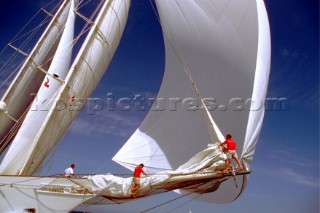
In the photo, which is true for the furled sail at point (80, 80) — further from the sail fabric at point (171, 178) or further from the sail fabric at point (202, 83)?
the sail fabric at point (171, 178)

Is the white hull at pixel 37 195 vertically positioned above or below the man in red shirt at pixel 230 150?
below

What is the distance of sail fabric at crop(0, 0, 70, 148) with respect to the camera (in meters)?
15.0

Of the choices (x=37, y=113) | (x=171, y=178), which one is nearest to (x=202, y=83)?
(x=171, y=178)

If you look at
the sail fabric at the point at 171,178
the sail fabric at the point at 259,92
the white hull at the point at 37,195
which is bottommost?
the white hull at the point at 37,195

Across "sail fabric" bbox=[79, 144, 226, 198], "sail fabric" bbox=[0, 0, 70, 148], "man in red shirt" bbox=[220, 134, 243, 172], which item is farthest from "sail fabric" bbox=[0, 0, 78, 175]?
"man in red shirt" bbox=[220, 134, 243, 172]

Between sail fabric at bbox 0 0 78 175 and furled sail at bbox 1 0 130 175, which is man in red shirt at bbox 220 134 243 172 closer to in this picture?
furled sail at bbox 1 0 130 175

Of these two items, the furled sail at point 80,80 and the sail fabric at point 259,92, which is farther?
the furled sail at point 80,80

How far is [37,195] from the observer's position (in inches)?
389

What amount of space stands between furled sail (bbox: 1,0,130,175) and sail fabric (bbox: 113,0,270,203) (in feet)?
8.12

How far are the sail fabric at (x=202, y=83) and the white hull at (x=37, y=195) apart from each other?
11.3ft

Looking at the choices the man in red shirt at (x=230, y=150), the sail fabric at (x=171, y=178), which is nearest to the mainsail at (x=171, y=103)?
the sail fabric at (x=171, y=178)

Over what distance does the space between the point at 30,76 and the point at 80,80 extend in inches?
158

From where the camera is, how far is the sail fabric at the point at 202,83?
10.4 m

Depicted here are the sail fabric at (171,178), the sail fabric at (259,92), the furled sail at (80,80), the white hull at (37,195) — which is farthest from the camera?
the furled sail at (80,80)
